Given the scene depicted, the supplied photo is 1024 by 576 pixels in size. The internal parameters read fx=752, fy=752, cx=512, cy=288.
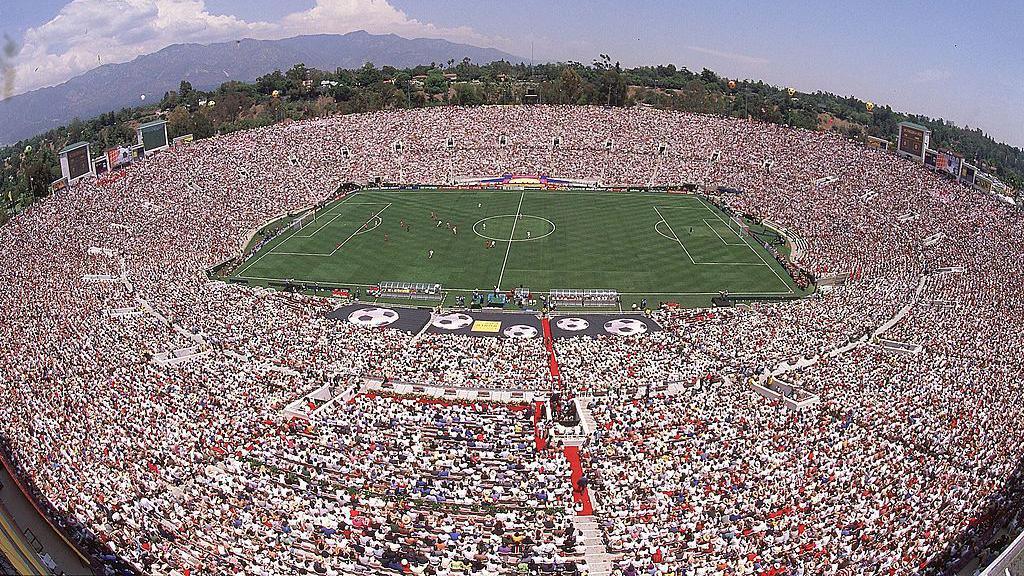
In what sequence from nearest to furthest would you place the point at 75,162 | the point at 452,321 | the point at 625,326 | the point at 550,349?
the point at 550,349, the point at 625,326, the point at 452,321, the point at 75,162

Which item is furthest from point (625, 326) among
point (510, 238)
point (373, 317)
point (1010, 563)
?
point (1010, 563)

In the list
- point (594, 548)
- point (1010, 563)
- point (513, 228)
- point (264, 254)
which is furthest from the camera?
point (513, 228)

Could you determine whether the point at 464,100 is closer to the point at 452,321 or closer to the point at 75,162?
the point at 75,162

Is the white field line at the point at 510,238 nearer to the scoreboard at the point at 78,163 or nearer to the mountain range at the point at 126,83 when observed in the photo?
the mountain range at the point at 126,83

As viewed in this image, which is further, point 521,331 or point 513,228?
point 513,228

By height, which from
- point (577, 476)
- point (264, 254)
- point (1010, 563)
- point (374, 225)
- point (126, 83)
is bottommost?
point (264, 254)

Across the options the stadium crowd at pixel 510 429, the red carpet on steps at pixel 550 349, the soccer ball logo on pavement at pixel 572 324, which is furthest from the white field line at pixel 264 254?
the soccer ball logo on pavement at pixel 572 324
